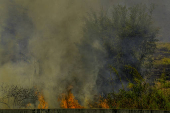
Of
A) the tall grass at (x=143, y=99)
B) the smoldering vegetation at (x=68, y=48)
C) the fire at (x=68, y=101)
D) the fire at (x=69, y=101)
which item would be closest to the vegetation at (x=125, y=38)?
the smoldering vegetation at (x=68, y=48)

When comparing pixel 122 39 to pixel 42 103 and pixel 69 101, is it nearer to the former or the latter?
pixel 69 101

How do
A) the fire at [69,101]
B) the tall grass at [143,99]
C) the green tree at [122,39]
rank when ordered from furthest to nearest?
the green tree at [122,39]
the fire at [69,101]
the tall grass at [143,99]

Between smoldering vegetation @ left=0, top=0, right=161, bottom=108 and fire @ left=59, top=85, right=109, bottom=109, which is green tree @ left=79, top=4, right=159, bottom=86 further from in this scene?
fire @ left=59, top=85, right=109, bottom=109

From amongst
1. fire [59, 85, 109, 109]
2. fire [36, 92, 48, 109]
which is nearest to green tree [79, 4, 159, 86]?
fire [59, 85, 109, 109]

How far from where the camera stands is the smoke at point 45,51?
8.95 meters

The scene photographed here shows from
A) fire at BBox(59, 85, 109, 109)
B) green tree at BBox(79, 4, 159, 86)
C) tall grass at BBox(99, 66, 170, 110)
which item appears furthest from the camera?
green tree at BBox(79, 4, 159, 86)

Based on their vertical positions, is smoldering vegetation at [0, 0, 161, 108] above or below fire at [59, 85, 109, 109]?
above

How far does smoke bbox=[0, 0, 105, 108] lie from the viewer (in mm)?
8953

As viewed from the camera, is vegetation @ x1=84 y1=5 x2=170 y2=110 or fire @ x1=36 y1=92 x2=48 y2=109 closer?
fire @ x1=36 y1=92 x2=48 y2=109

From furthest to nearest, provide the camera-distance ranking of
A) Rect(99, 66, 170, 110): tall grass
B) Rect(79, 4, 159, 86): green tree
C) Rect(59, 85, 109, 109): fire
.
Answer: Rect(79, 4, 159, 86): green tree
Rect(59, 85, 109, 109): fire
Rect(99, 66, 170, 110): tall grass

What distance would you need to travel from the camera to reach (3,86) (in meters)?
8.74

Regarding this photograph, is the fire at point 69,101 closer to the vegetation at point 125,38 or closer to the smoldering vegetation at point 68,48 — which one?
the smoldering vegetation at point 68,48

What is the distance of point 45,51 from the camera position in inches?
376

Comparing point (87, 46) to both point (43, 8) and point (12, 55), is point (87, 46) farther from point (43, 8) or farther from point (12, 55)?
point (12, 55)
